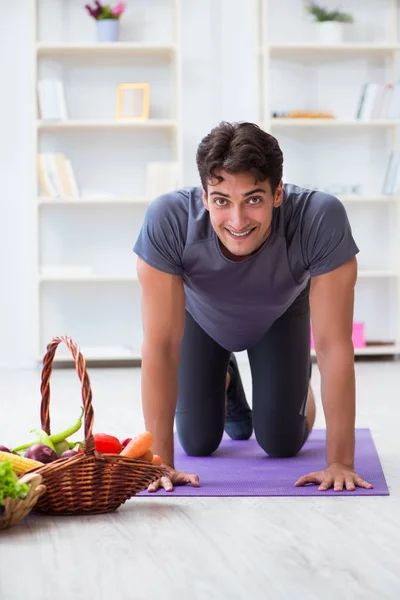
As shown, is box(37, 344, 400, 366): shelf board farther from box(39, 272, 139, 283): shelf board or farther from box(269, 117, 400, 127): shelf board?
box(269, 117, 400, 127): shelf board

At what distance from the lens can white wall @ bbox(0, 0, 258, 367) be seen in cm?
534

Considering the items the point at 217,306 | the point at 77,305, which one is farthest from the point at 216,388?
the point at 77,305

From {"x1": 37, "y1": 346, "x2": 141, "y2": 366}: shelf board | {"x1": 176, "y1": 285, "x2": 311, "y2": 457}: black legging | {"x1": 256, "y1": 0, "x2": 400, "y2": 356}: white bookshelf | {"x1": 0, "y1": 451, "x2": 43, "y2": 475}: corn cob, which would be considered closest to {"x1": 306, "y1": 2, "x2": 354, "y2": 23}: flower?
{"x1": 256, "y1": 0, "x2": 400, "y2": 356}: white bookshelf

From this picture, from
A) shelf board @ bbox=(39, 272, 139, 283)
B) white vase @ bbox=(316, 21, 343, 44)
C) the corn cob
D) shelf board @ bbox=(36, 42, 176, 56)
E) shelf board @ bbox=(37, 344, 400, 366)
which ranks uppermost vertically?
white vase @ bbox=(316, 21, 343, 44)

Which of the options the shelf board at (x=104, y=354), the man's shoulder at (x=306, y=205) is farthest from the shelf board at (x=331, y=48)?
→ the man's shoulder at (x=306, y=205)

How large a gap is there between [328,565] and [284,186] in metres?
1.02

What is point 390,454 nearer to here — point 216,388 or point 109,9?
point 216,388

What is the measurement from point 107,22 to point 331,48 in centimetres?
117

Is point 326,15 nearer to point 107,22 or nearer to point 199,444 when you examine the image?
point 107,22

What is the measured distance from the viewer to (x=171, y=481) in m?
2.17

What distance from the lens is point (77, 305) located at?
5.41 m

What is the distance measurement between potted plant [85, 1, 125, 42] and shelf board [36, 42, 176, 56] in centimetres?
6

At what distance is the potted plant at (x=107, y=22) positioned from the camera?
16.9ft

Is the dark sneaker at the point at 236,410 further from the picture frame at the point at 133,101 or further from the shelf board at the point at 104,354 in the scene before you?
the picture frame at the point at 133,101
